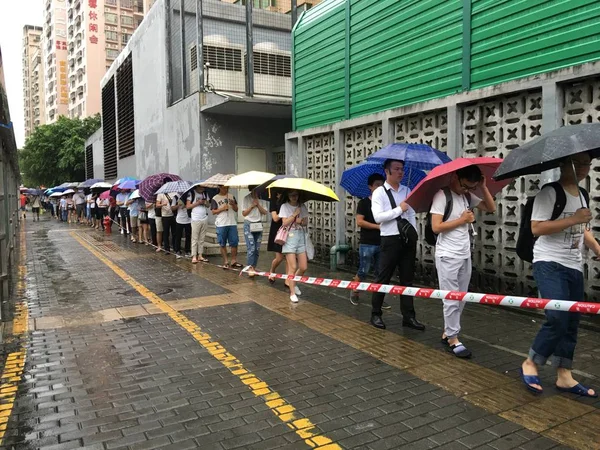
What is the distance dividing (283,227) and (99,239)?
11.7m

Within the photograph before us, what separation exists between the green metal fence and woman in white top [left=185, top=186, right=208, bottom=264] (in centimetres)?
278

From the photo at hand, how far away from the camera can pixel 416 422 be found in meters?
3.48

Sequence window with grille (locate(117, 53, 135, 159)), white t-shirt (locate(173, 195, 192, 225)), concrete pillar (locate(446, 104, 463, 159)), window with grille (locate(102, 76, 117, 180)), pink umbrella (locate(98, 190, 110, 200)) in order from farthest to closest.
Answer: window with grille (locate(102, 76, 117, 180)) → window with grille (locate(117, 53, 135, 159)) → pink umbrella (locate(98, 190, 110, 200)) → white t-shirt (locate(173, 195, 192, 225)) → concrete pillar (locate(446, 104, 463, 159))

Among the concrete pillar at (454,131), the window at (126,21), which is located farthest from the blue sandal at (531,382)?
the window at (126,21)

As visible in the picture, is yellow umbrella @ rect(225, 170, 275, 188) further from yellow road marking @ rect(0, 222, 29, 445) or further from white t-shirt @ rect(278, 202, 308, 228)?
yellow road marking @ rect(0, 222, 29, 445)

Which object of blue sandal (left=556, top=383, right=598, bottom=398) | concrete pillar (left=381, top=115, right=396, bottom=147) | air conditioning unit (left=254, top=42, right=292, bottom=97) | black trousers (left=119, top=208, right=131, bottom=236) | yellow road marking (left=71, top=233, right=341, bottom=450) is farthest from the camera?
black trousers (left=119, top=208, right=131, bottom=236)

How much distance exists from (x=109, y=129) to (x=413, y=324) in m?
26.8

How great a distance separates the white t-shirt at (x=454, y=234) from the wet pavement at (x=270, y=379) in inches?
39.4

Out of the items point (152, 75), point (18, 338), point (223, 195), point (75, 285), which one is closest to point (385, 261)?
point (18, 338)

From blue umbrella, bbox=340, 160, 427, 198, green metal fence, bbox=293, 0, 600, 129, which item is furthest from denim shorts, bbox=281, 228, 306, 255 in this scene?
green metal fence, bbox=293, 0, 600, 129

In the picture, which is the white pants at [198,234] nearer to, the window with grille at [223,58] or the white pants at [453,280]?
the window with grille at [223,58]

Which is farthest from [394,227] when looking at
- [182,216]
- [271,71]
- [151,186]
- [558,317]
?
[271,71]

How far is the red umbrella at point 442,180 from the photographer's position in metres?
4.48

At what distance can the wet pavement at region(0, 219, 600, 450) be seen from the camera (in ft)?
10.9
